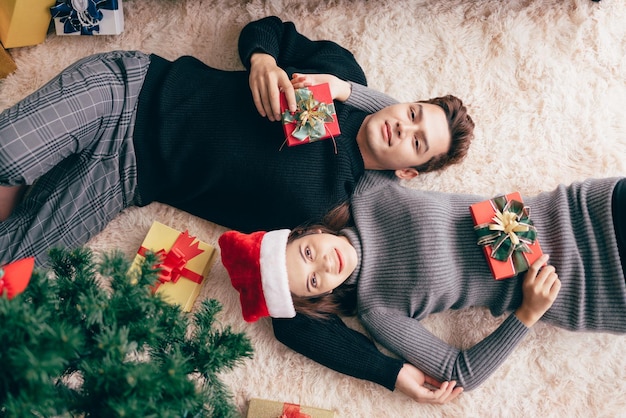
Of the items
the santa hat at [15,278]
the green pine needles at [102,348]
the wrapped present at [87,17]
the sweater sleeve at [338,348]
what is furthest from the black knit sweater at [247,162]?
the santa hat at [15,278]

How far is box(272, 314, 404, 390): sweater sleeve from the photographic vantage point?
3.76 feet

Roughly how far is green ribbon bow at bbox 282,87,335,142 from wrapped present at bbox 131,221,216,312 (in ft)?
1.27

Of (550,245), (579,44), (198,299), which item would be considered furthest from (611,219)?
(198,299)

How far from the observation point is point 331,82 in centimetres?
119

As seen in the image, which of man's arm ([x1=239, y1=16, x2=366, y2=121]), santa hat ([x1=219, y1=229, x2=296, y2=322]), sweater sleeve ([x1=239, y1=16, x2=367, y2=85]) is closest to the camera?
santa hat ([x1=219, y1=229, x2=296, y2=322])

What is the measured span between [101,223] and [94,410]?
2.30 feet

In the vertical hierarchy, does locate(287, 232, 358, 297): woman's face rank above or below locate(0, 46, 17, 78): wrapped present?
below

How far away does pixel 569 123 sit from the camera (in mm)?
1304

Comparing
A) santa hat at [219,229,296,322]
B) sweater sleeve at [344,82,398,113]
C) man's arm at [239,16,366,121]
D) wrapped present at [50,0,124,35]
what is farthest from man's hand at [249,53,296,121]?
wrapped present at [50,0,124,35]

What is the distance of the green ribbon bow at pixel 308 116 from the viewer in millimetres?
1074

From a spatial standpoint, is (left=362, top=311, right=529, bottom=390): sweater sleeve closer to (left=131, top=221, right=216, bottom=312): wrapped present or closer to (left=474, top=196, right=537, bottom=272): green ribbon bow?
(left=474, top=196, right=537, bottom=272): green ribbon bow

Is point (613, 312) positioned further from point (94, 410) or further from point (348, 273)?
point (94, 410)

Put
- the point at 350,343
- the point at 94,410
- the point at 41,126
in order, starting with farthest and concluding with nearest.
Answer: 1. the point at 350,343
2. the point at 41,126
3. the point at 94,410

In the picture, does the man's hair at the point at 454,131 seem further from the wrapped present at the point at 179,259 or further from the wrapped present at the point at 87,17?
the wrapped present at the point at 87,17
